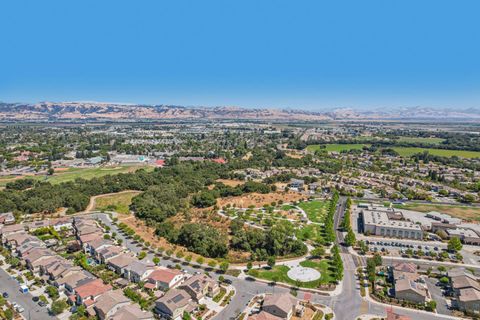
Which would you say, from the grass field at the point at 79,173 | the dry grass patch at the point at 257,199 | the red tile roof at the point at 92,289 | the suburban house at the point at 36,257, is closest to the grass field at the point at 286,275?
the red tile roof at the point at 92,289

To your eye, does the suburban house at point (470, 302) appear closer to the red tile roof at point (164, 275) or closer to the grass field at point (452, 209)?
the red tile roof at point (164, 275)

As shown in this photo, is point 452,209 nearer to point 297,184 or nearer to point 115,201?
point 297,184

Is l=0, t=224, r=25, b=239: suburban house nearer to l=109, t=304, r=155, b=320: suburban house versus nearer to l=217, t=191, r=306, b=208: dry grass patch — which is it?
l=109, t=304, r=155, b=320: suburban house

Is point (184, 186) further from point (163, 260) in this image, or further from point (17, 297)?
point (17, 297)

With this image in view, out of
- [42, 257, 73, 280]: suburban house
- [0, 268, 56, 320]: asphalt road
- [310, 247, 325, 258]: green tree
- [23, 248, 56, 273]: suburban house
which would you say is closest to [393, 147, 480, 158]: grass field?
[310, 247, 325, 258]: green tree

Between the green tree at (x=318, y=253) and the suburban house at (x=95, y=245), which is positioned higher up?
the suburban house at (x=95, y=245)

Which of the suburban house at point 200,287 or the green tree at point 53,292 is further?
the green tree at point 53,292
